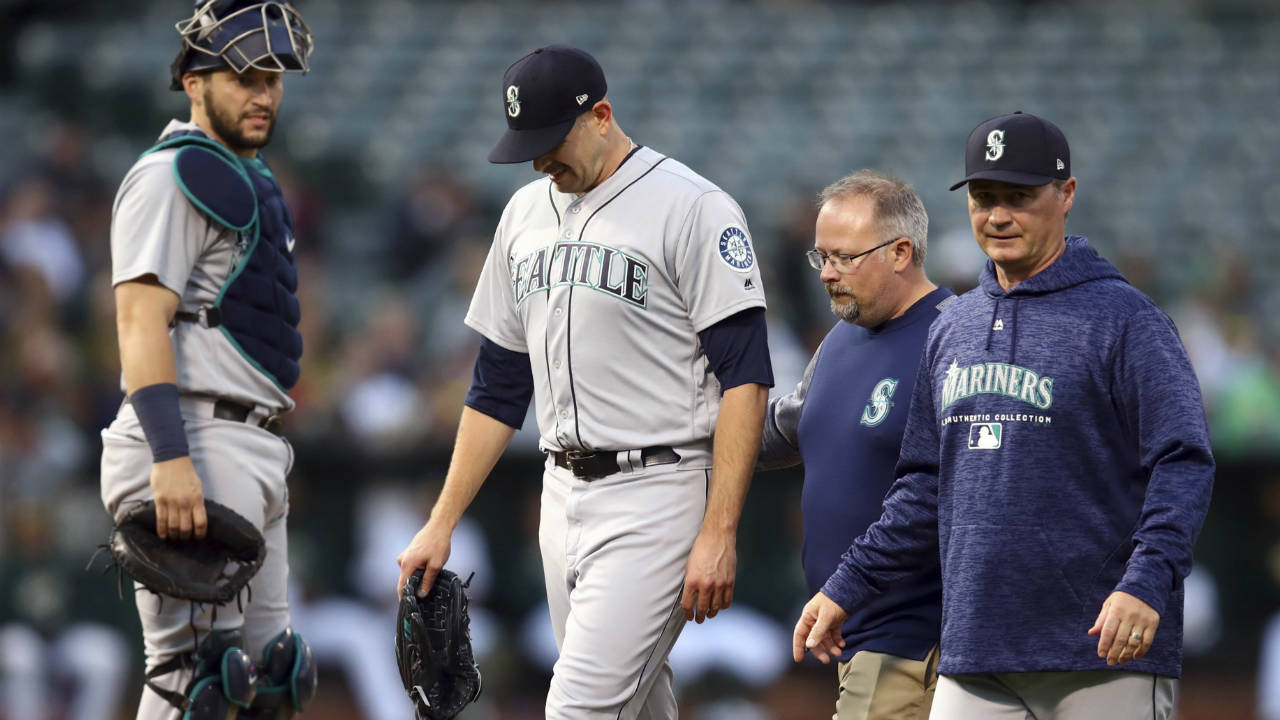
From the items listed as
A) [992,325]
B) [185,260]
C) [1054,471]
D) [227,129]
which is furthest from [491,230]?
[1054,471]

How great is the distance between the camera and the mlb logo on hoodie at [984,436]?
134 inches

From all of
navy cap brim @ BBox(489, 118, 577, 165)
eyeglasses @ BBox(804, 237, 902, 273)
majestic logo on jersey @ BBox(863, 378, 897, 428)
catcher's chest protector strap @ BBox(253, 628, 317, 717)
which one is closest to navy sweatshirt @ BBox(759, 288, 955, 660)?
majestic logo on jersey @ BBox(863, 378, 897, 428)

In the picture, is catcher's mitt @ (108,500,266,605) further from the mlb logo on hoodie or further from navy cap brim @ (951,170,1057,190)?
navy cap brim @ (951,170,1057,190)

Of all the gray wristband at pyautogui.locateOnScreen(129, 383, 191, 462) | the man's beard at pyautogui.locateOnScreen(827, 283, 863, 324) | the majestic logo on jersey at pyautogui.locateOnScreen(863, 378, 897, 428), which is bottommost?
the gray wristband at pyautogui.locateOnScreen(129, 383, 191, 462)

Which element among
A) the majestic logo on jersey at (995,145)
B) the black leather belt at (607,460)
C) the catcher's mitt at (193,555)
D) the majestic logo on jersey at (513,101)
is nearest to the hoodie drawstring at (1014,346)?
the majestic logo on jersey at (995,145)

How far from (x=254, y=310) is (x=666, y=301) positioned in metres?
1.20

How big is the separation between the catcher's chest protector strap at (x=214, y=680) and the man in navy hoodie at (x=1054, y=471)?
1568 millimetres

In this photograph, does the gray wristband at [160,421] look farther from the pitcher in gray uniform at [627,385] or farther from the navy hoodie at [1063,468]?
the navy hoodie at [1063,468]

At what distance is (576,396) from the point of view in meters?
4.04

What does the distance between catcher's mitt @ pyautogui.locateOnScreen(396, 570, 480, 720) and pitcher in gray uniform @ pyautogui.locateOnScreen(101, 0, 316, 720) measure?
0.44 meters

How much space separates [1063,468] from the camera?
10.9 feet

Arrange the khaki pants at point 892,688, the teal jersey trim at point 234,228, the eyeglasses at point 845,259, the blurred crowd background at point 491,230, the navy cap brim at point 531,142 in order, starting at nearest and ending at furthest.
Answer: the khaki pants at point 892,688
the navy cap brim at point 531,142
the eyeglasses at point 845,259
the teal jersey trim at point 234,228
the blurred crowd background at point 491,230

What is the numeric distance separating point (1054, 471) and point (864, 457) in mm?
702

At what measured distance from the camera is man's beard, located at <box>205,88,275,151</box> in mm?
4438
